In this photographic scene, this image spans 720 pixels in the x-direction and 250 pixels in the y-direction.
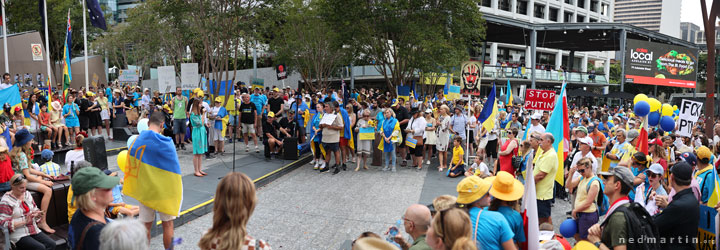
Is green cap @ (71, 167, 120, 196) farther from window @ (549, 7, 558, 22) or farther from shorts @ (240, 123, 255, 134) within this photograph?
window @ (549, 7, 558, 22)

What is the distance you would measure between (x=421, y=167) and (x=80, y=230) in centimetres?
995

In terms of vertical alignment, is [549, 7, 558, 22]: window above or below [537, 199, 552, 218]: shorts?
above

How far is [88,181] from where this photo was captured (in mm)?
3320

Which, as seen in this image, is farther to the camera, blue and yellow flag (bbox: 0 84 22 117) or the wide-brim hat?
blue and yellow flag (bbox: 0 84 22 117)

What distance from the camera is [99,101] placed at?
46.7ft

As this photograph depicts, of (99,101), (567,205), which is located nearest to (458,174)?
(567,205)

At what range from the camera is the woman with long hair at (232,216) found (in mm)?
2838

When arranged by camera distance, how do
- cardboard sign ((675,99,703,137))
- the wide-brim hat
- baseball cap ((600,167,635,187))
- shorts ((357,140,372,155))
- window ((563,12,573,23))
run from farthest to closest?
1. window ((563,12,573,23))
2. shorts ((357,140,372,155))
3. cardboard sign ((675,99,703,137))
4. the wide-brim hat
5. baseball cap ((600,167,635,187))

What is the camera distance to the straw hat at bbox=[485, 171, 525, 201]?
390 centimetres

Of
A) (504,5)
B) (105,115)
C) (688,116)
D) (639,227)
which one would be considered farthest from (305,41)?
(504,5)

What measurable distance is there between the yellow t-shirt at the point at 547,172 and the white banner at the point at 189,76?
1053cm

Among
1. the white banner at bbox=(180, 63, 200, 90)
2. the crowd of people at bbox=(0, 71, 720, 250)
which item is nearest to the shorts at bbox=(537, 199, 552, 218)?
the crowd of people at bbox=(0, 71, 720, 250)

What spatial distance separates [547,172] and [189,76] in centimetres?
1075

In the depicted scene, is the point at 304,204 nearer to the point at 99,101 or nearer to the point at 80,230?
the point at 80,230
